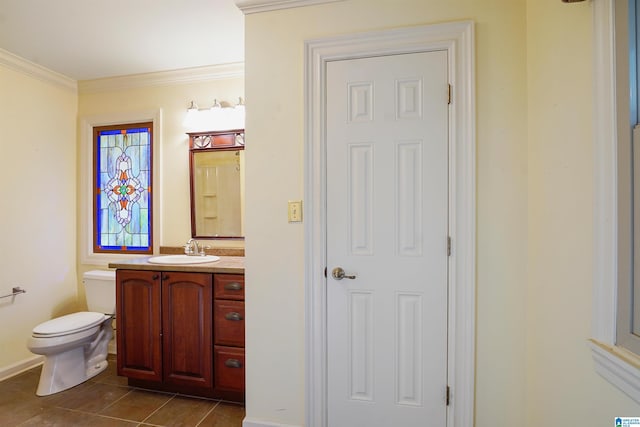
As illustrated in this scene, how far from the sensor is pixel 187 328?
6.74 feet

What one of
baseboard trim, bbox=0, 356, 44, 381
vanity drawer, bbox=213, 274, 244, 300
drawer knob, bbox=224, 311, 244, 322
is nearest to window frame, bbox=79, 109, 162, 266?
baseboard trim, bbox=0, 356, 44, 381

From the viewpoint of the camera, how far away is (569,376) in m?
1.12

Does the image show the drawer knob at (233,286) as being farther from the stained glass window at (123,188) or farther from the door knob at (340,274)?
the stained glass window at (123,188)

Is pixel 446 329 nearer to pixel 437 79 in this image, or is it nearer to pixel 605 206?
pixel 605 206

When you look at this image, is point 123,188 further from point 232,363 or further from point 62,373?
point 232,363

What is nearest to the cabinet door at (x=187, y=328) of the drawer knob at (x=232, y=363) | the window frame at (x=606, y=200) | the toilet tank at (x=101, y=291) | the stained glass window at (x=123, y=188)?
the drawer knob at (x=232, y=363)

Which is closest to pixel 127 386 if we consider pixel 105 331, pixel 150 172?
pixel 105 331

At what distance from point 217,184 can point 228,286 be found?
944 mm

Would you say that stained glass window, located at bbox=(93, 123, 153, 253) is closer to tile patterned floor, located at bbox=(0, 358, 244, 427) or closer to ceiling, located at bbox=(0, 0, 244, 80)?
ceiling, located at bbox=(0, 0, 244, 80)

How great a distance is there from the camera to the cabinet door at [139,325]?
211 cm

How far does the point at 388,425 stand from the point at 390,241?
93 cm

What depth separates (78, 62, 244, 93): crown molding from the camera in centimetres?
256

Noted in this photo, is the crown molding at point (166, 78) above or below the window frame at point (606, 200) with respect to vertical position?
above

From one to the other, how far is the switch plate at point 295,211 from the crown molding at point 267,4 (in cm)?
104
